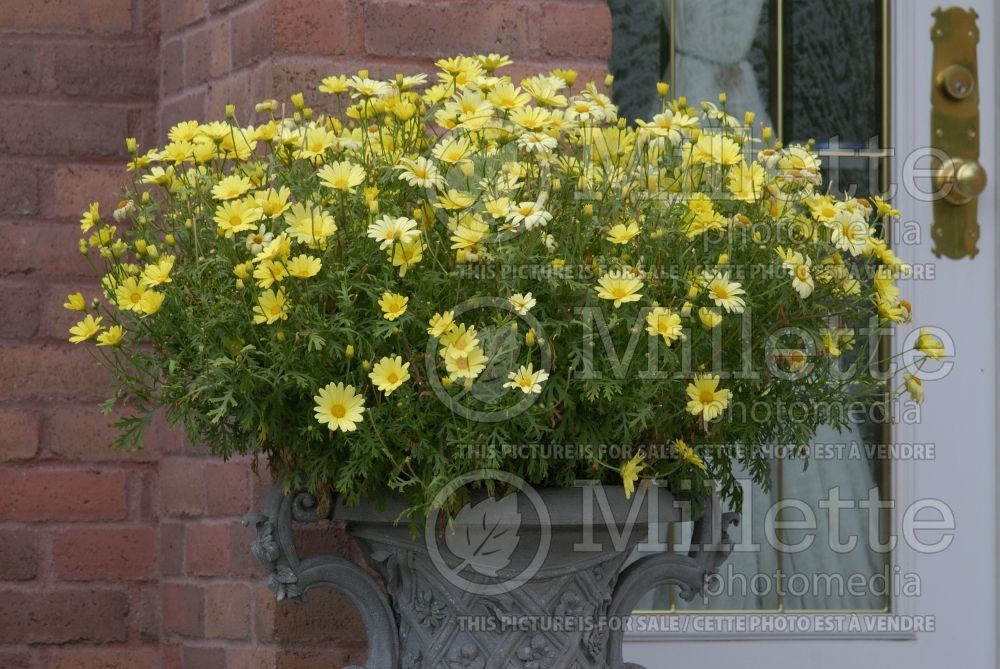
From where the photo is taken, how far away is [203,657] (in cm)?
212

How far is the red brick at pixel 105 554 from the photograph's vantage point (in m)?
2.18

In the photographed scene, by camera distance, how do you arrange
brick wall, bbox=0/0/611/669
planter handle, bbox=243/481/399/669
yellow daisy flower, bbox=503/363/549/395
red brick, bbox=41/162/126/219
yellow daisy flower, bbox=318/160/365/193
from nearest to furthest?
1. yellow daisy flower, bbox=503/363/549/395
2. yellow daisy flower, bbox=318/160/365/193
3. planter handle, bbox=243/481/399/669
4. brick wall, bbox=0/0/611/669
5. red brick, bbox=41/162/126/219

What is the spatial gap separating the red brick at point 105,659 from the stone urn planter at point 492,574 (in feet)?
2.36

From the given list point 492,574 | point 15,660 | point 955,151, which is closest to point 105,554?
point 15,660

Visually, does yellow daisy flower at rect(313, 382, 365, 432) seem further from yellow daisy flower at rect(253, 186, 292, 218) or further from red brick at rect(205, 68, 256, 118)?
red brick at rect(205, 68, 256, 118)

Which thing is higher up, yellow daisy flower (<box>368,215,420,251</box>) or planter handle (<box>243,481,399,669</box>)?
yellow daisy flower (<box>368,215,420,251</box>)

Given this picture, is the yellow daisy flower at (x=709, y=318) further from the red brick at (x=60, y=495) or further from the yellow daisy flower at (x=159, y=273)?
the red brick at (x=60, y=495)

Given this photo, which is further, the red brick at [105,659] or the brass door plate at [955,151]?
the brass door plate at [955,151]

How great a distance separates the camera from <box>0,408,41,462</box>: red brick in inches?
85.4

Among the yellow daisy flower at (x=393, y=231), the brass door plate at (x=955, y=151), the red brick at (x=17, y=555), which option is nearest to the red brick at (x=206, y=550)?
the red brick at (x=17, y=555)

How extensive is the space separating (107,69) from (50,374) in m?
0.52

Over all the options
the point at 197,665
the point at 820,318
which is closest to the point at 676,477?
the point at 820,318

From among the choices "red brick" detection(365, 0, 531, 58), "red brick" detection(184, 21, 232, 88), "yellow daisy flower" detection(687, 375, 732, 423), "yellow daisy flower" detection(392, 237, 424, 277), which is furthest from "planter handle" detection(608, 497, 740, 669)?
"red brick" detection(184, 21, 232, 88)

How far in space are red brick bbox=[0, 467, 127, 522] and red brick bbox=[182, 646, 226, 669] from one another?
0.83ft
